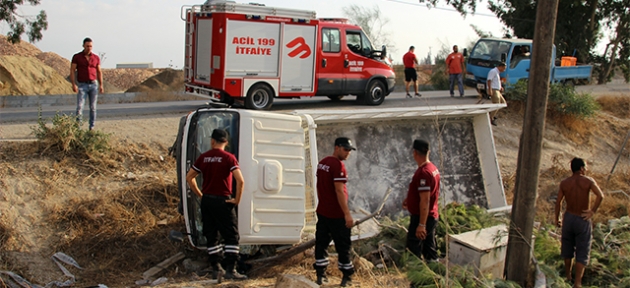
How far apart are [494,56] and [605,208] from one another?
8.09 m

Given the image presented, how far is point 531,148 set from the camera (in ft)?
20.9

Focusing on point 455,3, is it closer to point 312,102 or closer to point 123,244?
point 312,102

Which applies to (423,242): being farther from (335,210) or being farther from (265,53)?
(265,53)

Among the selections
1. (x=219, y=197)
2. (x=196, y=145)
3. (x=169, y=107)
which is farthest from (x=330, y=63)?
(x=219, y=197)

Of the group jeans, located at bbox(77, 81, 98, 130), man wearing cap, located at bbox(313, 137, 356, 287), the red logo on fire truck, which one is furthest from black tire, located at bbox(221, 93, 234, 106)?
man wearing cap, located at bbox(313, 137, 356, 287)

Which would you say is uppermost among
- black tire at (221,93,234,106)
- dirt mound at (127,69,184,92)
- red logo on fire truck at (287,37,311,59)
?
red logo on fire truck at (287,37,311,59)

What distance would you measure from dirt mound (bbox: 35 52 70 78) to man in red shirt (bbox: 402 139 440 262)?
33.1 m

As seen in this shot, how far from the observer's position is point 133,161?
9977 millimetres

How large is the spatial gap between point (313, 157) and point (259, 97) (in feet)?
20.8

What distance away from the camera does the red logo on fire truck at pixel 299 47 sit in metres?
13.4

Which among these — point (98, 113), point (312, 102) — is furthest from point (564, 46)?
point (98, 113)

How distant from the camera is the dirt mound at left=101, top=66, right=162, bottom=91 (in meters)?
36.0

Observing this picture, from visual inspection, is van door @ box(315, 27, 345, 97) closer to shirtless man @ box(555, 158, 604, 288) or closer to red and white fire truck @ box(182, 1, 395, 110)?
red and white fire truck @ box(182, 1, 395, 110)

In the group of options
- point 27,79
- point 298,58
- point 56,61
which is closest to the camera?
point 298,58
